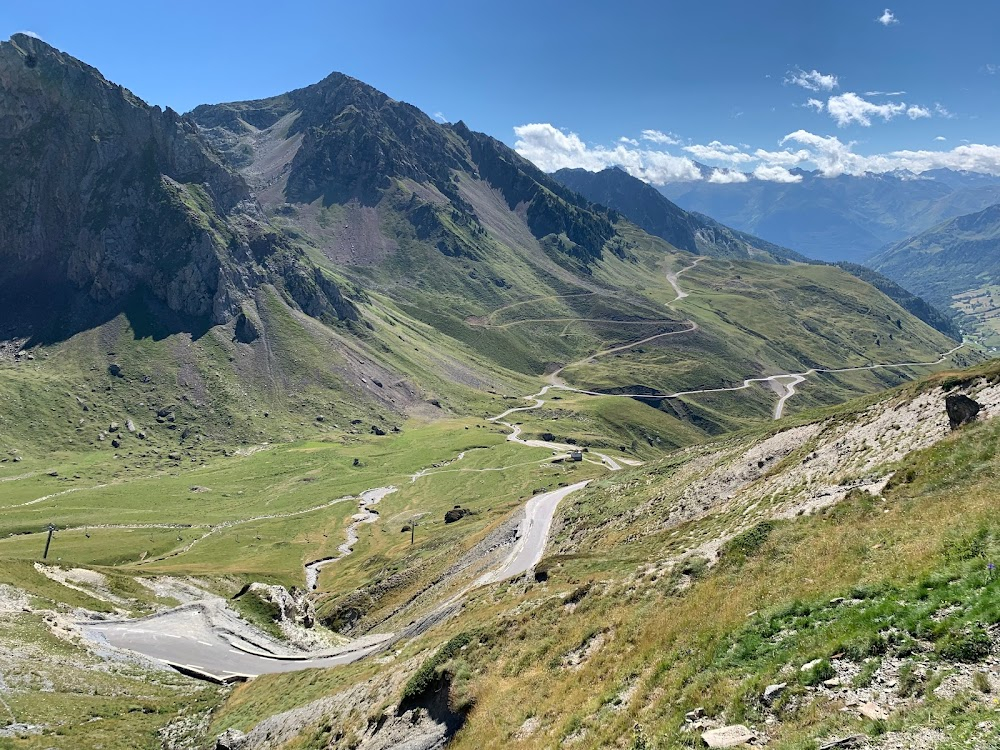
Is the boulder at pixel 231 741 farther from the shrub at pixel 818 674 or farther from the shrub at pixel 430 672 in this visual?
the shrub at pixel 818 674

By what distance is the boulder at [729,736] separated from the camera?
16031 mm

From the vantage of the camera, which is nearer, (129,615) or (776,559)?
(776,559)

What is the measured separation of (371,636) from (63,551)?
10156cm

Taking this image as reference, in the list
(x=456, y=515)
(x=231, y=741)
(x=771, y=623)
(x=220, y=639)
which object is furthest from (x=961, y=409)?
(x=456, y=515)

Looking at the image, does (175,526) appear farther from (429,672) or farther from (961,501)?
(961,501)

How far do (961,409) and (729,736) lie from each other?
3559 centimetres

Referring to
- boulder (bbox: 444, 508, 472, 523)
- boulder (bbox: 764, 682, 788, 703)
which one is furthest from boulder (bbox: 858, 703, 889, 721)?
boulder (bbox: 444, 508, 472, 523)

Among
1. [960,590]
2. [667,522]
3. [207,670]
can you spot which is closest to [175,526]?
[207,670]

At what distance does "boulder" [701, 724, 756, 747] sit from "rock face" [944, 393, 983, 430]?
33230mm

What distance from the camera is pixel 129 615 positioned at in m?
70.3

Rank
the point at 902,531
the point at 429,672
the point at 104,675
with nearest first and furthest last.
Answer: the point at 902,531, the point at 429,672, the point at 104,675

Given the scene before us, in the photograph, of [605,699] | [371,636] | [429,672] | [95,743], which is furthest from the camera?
[371,636]

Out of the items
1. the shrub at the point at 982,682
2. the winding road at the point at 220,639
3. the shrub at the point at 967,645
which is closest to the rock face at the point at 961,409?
the shrub at the point at 967,645

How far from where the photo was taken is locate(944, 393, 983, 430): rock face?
39344 mm
